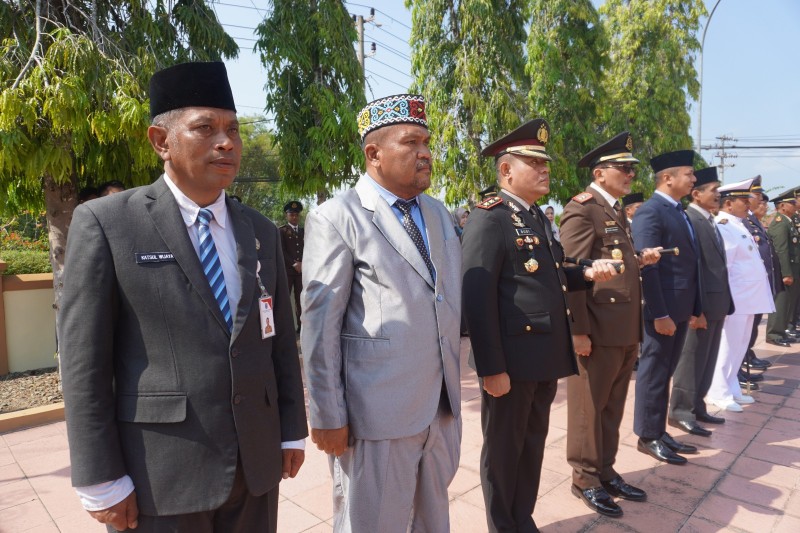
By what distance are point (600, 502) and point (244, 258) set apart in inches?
109

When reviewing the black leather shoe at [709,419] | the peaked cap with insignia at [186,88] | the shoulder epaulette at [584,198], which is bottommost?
the black leather shoe at [709,419]

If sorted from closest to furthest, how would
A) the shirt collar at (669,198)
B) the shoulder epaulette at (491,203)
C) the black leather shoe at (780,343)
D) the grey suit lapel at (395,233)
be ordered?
the grey suit lapel at (395,233)
the shoulder epaulette at (491,203)
the shirt collar at (669,198)
the black leather shoe at (780,343)

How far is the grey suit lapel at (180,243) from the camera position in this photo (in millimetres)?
1545

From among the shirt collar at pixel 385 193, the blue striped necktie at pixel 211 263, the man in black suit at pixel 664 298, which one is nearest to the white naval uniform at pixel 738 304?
the man in black suit at pixel 664 298

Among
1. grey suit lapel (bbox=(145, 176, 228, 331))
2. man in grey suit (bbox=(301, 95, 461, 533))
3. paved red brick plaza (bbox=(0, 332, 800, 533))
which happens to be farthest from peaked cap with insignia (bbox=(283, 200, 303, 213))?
grey suit lapel (bbox=(145, 176, 228, 331))

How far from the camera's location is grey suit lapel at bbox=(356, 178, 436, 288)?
6.91ft

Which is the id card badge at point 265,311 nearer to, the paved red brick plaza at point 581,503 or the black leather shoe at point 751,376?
the paved red brick plaza at point 581,503

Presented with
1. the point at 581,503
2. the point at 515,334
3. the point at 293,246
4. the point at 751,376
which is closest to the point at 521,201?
the point at 515,334

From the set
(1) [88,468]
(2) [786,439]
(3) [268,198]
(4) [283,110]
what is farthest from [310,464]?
(3) [268,198]

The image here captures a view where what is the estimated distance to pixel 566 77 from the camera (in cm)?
1239

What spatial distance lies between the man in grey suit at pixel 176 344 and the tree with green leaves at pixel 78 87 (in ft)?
9.93

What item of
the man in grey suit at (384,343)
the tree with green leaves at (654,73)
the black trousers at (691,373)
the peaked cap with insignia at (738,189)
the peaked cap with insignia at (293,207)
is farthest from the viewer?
the tree with green leaves at (654,73)

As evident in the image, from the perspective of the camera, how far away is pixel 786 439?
450 centimetres

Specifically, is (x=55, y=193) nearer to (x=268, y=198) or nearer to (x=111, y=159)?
(x=111, y=159)
